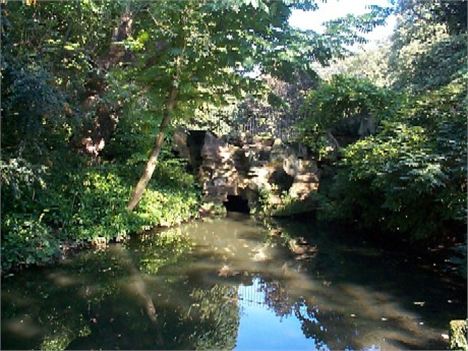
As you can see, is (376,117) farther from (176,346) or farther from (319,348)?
(176,346)

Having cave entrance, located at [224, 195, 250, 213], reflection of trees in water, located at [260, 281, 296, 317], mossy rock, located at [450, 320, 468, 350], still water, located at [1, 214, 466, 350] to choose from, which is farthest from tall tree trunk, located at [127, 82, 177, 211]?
mossy rock, located at [450, 320, 468, 350]

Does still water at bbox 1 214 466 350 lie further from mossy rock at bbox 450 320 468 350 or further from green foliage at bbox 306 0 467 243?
green foliage at bbox 306 0 467 243

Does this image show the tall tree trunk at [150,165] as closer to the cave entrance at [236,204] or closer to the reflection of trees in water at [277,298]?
the reflection of trees in water at [277,298]

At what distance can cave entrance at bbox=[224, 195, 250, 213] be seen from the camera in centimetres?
1266

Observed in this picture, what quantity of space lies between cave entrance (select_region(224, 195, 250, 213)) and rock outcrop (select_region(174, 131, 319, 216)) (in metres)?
0.08

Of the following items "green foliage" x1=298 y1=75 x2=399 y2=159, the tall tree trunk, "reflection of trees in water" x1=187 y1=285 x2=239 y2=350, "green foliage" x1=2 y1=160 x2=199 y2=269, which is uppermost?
"green foliage" x1=298 y1=75 x2=399 y2=159

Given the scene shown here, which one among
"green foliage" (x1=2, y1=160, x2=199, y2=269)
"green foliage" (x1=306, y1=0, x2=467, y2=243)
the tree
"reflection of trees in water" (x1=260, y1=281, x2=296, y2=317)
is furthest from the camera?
the tree

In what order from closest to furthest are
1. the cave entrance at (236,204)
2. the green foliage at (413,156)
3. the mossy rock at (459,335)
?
the mossy rock at (459,335) < the green foliage at (413,156) < the cave entrance at (236,204)

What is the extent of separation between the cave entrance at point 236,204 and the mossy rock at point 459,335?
906cm

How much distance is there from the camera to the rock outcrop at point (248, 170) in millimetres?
11859

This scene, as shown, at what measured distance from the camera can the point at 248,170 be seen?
12.8m

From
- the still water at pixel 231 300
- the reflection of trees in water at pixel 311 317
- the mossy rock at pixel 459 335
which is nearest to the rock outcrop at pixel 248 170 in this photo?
the still water at pixel 231 300

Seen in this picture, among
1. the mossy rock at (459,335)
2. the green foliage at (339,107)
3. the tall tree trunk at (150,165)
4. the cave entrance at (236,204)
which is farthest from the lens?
the cave entrance at (236,204)

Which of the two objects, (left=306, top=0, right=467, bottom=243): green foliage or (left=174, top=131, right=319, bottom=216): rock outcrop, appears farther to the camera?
(left=174, top=131, right=319, bottom=216): rock outcrop
